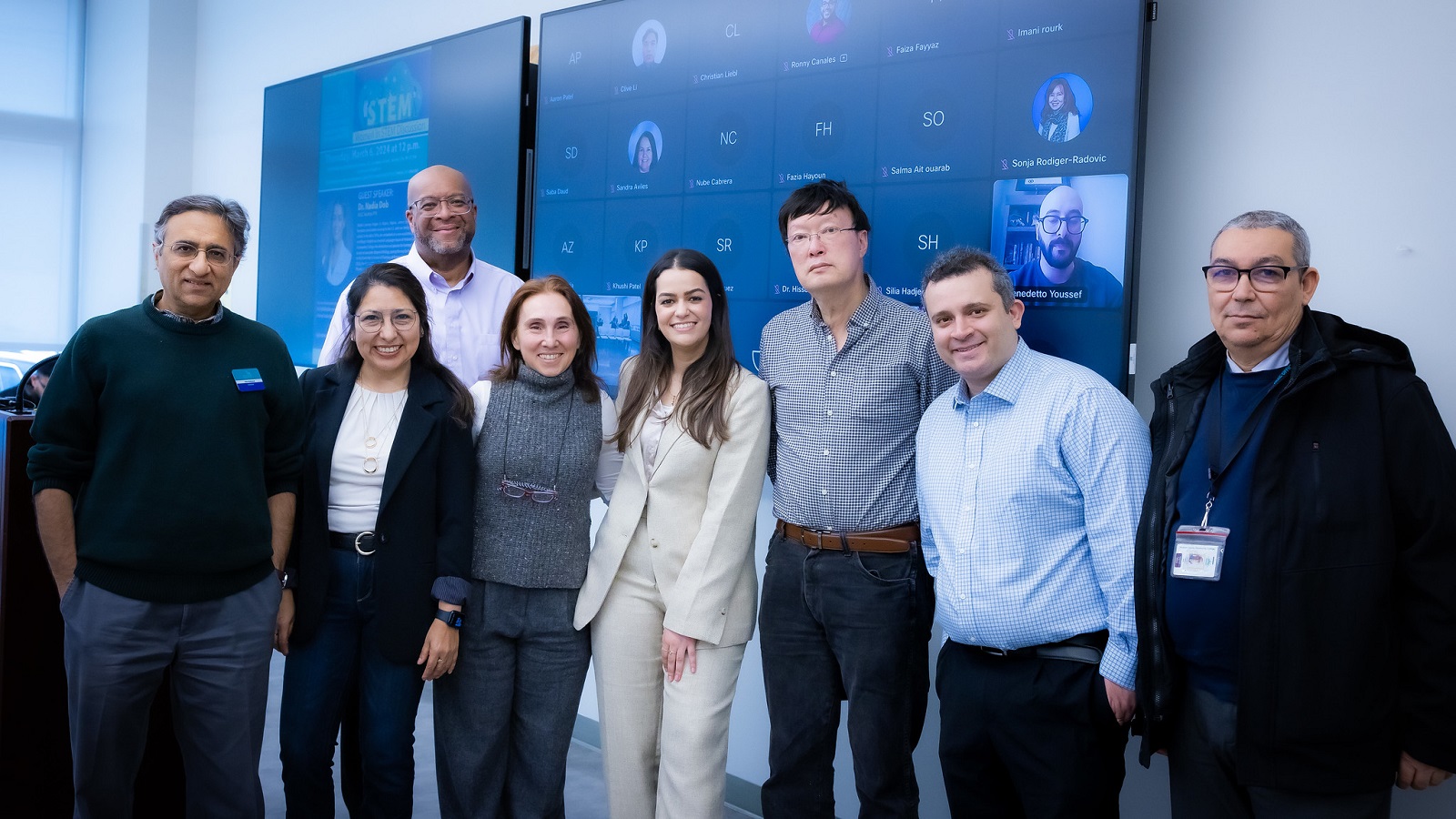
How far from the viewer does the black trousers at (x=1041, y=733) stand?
1.96 meters

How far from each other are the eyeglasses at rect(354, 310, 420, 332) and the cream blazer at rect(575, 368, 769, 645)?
2.05 ft

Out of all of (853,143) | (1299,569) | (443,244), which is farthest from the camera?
(443,244)

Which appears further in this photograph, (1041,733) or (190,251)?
(190,251)

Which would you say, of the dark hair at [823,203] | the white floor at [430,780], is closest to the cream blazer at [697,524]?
the dark hair at [823,203]

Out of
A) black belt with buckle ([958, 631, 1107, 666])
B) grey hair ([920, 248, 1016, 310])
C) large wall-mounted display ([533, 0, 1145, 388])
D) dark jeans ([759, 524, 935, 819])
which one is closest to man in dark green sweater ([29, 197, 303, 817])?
dark jeans ([759, 524, 935, 819])

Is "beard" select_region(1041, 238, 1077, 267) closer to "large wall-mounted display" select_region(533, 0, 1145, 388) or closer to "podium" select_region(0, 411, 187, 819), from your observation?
"large wall-mounted display" select_region(533, 0, 1145, 388)

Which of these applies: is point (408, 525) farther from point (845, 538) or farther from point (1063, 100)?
point (1063, 100)

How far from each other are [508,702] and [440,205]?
5.64ft

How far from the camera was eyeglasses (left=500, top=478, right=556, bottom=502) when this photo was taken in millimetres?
2346

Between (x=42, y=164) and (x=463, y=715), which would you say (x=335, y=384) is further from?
(x=42, y=164)

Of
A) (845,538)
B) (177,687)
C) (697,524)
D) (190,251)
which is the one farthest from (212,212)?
(845,538)

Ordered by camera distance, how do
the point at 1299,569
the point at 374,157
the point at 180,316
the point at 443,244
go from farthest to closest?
the point at 374,157
the point at 443,244
the point at 180,316
the point at 1299,569

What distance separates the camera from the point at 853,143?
2789 millimetres

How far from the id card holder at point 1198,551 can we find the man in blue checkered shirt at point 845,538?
63cm
